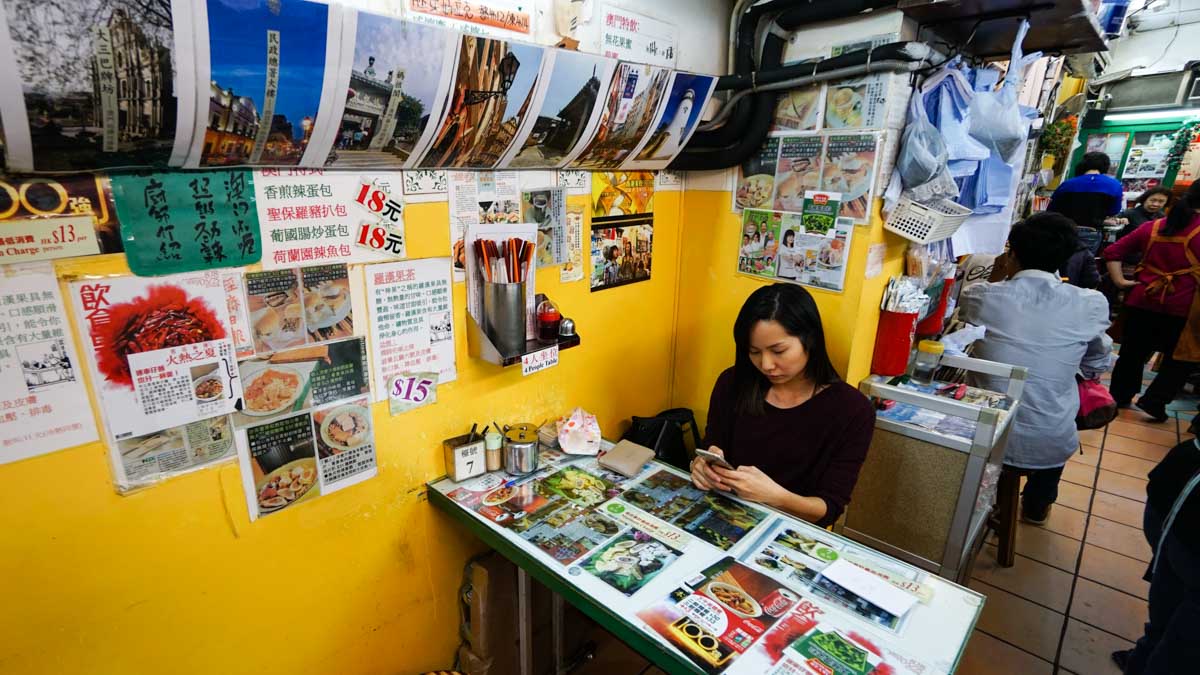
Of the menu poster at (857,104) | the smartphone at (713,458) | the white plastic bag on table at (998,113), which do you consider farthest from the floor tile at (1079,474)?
the smartphone at (713,458)

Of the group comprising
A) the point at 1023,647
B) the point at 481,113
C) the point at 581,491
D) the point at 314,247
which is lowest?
the point at 1023,647

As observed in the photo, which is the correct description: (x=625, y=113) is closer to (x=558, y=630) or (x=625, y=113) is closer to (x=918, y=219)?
(x=918, y=219)

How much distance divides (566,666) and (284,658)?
1034 mm

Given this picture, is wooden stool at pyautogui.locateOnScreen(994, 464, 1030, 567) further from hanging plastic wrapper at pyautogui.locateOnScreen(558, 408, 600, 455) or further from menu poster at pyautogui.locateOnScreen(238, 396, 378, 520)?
menu poster at pyautogui.locateOnScreen(238, 396, 378, 520)

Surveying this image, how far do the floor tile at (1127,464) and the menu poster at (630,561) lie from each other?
156 inches

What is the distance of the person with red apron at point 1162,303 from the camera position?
362cm

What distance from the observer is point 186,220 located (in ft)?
3.59

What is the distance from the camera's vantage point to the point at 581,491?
1651 millimetres

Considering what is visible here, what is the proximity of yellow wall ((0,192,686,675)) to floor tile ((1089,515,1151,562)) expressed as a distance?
286 cm

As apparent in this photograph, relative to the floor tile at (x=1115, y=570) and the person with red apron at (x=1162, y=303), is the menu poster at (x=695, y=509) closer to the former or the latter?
the floor tile at (x=1115, y=570)

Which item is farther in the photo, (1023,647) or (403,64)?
(1023,647)

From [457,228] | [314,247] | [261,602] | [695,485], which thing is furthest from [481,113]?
[261,602]

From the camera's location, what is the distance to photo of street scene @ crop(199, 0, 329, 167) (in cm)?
92

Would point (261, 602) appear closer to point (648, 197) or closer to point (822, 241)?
point (648, 197)
